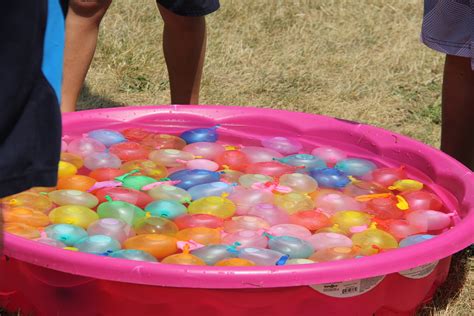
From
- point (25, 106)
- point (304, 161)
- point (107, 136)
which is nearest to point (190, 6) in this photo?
Answer: point (107, 136)

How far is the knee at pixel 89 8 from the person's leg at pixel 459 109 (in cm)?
91

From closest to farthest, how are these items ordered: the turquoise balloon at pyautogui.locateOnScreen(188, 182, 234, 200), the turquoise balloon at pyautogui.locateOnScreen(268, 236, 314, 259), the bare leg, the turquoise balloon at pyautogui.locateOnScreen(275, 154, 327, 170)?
the turquoise balloon at pyautogui.locateOnScreen(268, 236, 314, 259) < the turquoise balloon at pyautogui.locateOnScreen(188, 182, 234, 200) < the turquoise balloon at pyautogui.locateOnScreen(275, 154, 327, 170) < the bare leg

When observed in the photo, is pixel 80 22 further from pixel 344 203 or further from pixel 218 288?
pixel 218 288

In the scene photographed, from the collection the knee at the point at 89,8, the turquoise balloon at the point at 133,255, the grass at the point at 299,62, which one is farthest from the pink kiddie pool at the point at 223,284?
the grass at the point at 299,62

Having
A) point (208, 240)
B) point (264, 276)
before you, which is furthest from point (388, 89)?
point (264, 276)

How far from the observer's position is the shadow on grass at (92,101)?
3.00m

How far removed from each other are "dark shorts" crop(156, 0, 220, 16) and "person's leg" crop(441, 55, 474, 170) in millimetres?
667

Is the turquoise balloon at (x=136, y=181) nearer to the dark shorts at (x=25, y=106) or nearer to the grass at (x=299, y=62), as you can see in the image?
the dark shorts at (x=25, y=106)

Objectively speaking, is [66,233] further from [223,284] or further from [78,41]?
[78,41]

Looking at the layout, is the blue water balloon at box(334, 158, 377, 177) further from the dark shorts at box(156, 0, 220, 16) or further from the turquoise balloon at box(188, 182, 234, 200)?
the dark shorts at box(156, 0, 220, 16)

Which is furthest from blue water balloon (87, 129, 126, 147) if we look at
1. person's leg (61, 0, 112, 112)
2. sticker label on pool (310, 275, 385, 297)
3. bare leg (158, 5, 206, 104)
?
sticker label on pool (310, 275, 385, 297)

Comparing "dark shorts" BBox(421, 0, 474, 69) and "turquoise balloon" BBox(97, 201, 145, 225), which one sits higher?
"dark shorts" BBox(421, 0, 474, 69)

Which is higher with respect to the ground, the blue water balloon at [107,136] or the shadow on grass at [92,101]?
the blue water balloon at [107,136]

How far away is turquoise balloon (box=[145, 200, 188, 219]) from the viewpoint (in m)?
1.91
